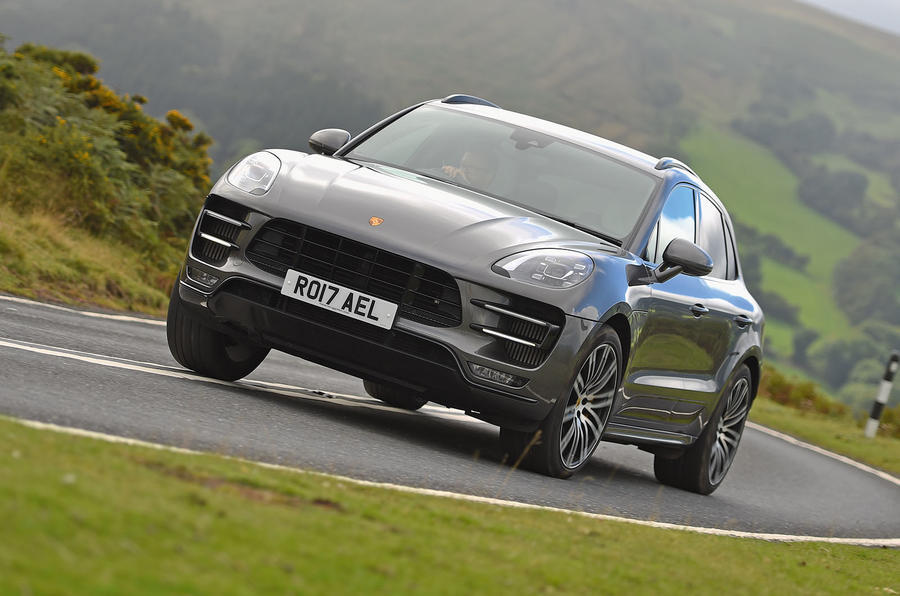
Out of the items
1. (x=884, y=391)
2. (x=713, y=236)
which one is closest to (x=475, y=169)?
(x=713, y=236)

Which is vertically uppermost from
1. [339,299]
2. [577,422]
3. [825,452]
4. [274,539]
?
[339,299]

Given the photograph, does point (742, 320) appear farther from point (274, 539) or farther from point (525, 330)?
point (274, 539)

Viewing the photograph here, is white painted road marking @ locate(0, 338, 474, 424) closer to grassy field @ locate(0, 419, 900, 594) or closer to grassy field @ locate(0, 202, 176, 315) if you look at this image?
grassy field @ locate(0, 419, 900, 594)

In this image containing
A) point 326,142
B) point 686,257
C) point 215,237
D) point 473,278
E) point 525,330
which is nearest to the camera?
point 473,278

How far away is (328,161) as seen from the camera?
7.71 meters

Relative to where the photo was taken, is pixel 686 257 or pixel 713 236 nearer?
pixel 686 257

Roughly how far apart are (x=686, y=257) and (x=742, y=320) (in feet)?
6.16

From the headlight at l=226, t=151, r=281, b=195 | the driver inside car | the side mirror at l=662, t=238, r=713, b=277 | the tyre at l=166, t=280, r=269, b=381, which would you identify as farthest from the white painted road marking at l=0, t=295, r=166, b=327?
the side mirror at l=662, t=238, r=713, b=277

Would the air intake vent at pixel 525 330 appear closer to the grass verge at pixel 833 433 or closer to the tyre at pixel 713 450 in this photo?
the tyre at pixel 713 450

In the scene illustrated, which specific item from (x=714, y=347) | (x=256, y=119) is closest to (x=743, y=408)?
(x=714, y=347)

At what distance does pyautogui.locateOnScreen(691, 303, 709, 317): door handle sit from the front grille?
7.54 feet

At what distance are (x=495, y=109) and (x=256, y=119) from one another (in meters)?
116

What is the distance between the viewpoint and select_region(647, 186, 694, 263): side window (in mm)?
8016

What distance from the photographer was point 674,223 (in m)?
8.41
